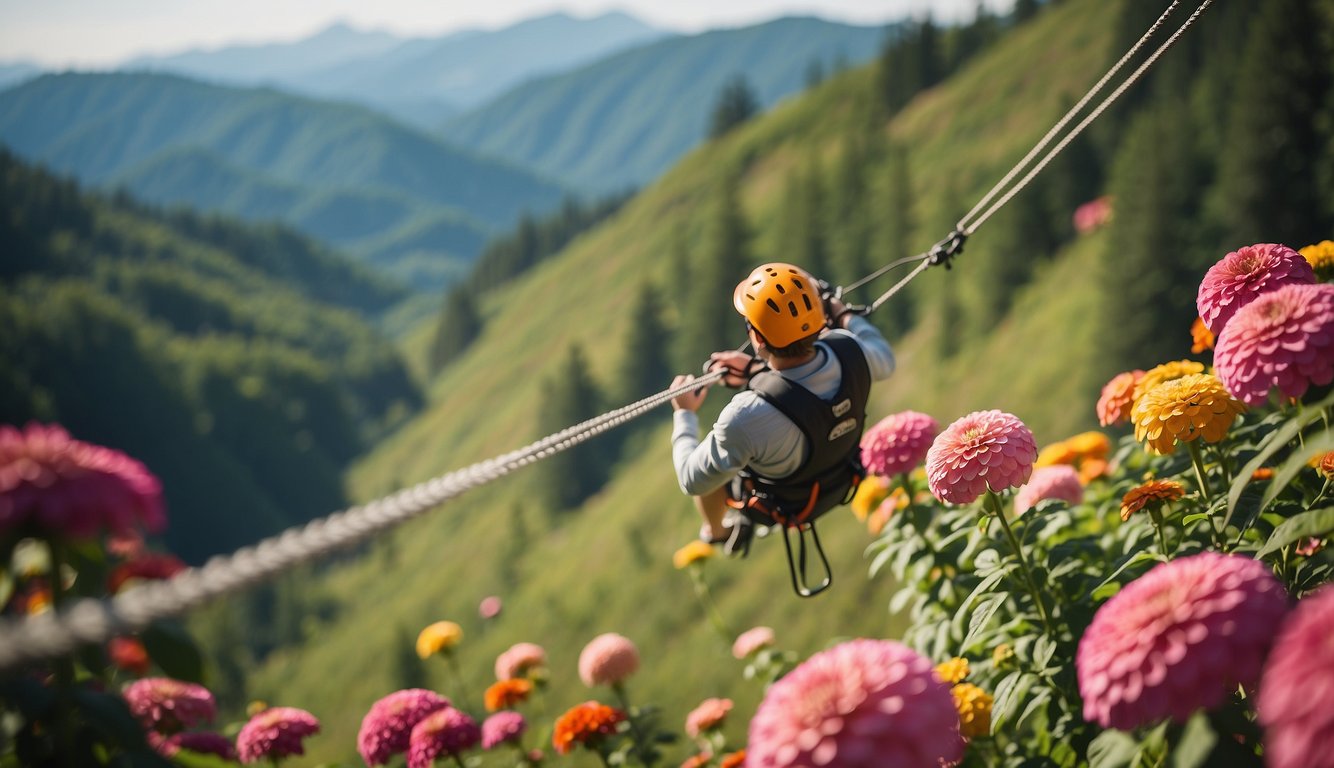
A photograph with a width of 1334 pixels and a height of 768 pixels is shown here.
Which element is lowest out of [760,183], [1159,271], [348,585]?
[1159,271]

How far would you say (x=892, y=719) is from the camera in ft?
7.16

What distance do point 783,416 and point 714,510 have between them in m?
1.33

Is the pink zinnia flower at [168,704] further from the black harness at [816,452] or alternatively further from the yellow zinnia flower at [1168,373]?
the yellow zinnia flower at [1168,373]

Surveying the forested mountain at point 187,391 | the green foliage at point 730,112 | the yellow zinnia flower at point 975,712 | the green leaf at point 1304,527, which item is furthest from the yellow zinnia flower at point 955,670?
the green foliage at point 730,112

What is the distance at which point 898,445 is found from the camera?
4.84 metres

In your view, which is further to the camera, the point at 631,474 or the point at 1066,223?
the point at 631,474

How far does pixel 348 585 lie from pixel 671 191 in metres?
54.5

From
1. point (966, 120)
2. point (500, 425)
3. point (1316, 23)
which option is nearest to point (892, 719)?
point (1316, 23)

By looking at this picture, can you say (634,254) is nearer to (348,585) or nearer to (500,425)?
(500,425)

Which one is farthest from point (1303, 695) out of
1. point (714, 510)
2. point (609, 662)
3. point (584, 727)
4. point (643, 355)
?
point (643, 355)

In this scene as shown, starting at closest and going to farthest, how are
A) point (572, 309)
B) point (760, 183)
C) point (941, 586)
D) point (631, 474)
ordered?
point (941, 586) < point (631, 474) < point (760, 183) < point (572, 309)

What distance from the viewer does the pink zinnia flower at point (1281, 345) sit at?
8.88ft

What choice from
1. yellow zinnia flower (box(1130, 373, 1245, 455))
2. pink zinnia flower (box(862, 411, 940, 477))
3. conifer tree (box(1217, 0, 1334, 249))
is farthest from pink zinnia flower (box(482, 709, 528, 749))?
conifer tree (box(1217, 0, 1334, 249))

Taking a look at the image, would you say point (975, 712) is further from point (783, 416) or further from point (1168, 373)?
point (1168, 373)
